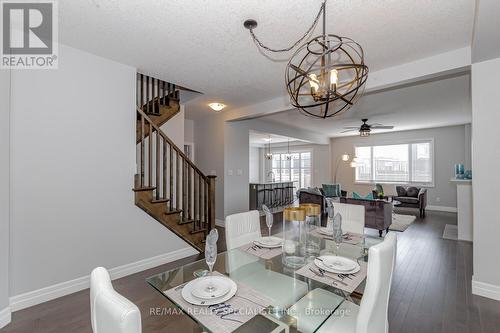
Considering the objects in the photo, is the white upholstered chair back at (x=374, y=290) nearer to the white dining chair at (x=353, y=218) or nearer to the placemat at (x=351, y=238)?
the placemat at (x=351, y=238)

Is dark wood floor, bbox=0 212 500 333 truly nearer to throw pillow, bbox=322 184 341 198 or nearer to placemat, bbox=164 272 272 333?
placemat, bbox=164 272 272 333

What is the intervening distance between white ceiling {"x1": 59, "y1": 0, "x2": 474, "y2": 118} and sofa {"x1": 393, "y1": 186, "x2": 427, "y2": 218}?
204 inches

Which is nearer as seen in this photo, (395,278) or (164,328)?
(164,328)

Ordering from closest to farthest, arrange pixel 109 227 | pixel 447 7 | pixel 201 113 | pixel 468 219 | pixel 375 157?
pixel 447 7
pixel 109 227
pixel 468 219
pixel 201 113
pixel 375 157

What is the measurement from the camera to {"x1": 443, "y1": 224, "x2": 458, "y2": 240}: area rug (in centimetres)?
454

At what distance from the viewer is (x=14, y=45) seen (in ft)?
7.50

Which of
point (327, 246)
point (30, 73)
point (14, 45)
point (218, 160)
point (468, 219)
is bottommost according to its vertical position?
point (468, 219)

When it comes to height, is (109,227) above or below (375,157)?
below

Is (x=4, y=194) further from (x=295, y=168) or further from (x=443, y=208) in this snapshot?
(x=295, y=168)

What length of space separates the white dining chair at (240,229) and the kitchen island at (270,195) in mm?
4839

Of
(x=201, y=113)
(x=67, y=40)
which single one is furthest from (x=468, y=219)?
(x=67, y=40)

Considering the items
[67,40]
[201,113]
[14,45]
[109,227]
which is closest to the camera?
[14,45]

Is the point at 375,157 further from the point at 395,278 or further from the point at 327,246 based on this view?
the point at 327,246

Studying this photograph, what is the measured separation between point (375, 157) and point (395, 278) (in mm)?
6844
